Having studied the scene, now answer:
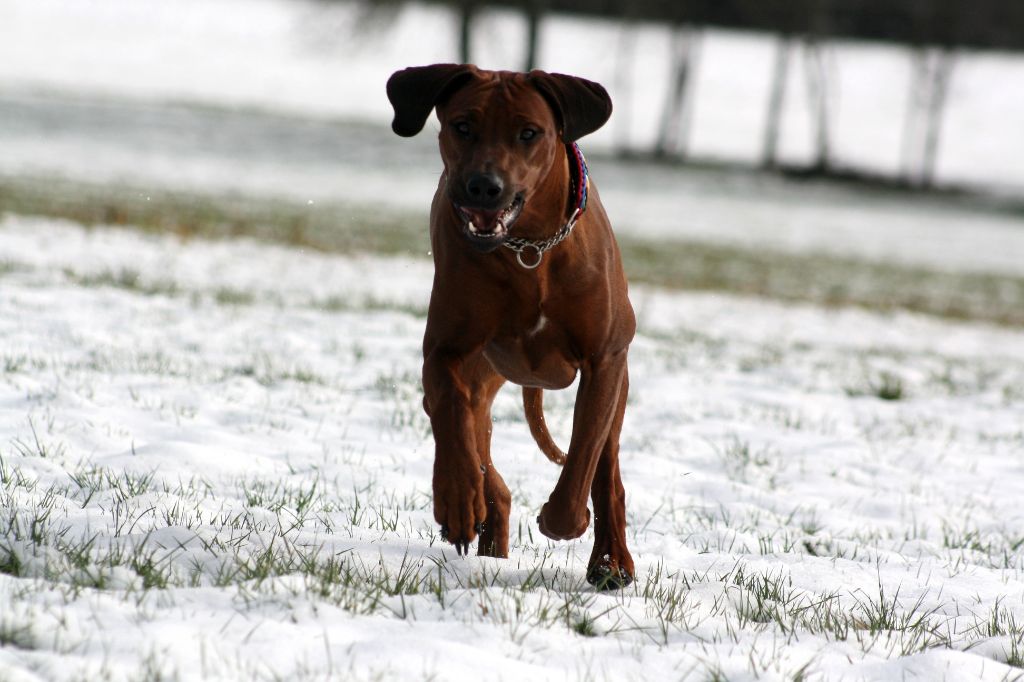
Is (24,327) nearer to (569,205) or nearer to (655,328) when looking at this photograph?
(569,205)

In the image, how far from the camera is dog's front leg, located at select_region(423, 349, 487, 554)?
3.22m

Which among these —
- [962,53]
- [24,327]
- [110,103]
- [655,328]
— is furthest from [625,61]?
[24,327]

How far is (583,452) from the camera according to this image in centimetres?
332

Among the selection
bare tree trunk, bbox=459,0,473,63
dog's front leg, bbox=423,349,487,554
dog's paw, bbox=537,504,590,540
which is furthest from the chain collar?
bare tree trunk, bbox=459,0,473,63

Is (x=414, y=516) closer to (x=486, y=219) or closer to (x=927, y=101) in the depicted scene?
(x=486, y=219)

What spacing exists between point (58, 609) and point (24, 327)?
4710mm

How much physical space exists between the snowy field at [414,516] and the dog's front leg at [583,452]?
168mm

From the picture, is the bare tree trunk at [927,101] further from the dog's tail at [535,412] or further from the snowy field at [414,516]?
the dog's tail at [535,412]

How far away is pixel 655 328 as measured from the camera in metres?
10.6

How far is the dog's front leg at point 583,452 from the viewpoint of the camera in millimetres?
3311

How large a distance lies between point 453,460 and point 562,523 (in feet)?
1.22

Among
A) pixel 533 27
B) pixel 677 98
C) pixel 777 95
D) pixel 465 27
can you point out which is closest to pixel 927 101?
pixel 777 95

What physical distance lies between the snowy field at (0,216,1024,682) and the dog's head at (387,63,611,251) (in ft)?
3.32

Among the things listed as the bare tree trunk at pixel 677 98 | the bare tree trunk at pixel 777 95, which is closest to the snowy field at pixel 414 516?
the bare tree trunk at pixel 677 98
